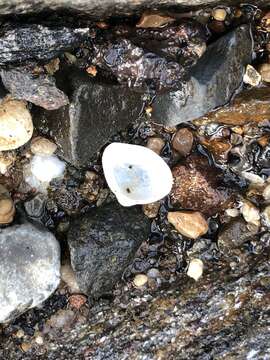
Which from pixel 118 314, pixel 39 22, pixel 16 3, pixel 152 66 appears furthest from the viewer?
pixel 118 314

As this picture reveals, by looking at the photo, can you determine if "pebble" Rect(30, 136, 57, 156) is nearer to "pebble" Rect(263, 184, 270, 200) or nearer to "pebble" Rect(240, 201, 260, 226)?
"pebble" Rect(240, 201, 260, 226)

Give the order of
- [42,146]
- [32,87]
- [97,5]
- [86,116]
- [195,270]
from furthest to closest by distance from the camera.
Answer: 1. [195,270]
2. [42,146]
3. [86,116]
4. [32,87]
5. [97,5]

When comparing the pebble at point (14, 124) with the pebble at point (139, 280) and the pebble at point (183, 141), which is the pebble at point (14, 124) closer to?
the pebble at point (183, 141)

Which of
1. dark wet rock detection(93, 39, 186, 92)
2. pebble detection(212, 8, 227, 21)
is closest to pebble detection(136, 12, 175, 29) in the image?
dark wet rock detection(93, 39, 186, 92)

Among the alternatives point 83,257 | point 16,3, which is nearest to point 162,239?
point 83,257

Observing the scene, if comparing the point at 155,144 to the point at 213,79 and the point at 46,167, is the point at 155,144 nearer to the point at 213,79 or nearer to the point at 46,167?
the point at 213,79

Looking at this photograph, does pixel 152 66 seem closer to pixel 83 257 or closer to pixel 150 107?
pixel 150 107

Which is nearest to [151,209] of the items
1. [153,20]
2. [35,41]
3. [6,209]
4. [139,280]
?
[139,280]
